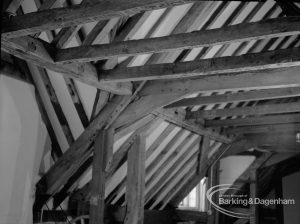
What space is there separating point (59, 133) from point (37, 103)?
21.0 inches

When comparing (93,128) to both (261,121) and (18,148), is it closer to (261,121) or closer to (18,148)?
(18,148)

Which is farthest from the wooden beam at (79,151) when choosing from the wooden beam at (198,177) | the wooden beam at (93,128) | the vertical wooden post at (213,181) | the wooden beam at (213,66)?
the vertical wooden post at (213,181)

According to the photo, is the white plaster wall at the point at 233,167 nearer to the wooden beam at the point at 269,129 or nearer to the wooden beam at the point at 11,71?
the wooden beam at the point at 269,129

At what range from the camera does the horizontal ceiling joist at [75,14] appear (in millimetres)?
Answer: 2645

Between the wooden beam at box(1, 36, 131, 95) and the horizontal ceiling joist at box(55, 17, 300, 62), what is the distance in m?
0.13

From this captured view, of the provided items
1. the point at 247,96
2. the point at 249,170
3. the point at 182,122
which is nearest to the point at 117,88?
the point at 247,96

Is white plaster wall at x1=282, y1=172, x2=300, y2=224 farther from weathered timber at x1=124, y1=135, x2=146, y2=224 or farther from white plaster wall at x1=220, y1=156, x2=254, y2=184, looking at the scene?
weathered timber at x1=124, y1=135, x2=146, y2=224

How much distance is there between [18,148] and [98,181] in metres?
1.02

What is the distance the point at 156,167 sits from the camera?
693cm

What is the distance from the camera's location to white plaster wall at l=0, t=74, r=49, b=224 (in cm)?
443

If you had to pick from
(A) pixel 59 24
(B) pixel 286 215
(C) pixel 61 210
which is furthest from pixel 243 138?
(A) pixel 59 24

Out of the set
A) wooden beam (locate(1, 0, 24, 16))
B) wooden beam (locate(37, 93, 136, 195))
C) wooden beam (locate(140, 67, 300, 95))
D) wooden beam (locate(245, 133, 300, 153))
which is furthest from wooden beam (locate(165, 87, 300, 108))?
wooden beam (locate(1, 0, 24, 16))

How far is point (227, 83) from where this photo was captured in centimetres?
436

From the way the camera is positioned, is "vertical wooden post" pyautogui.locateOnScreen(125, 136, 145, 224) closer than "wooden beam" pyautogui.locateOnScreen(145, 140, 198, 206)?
Yes
